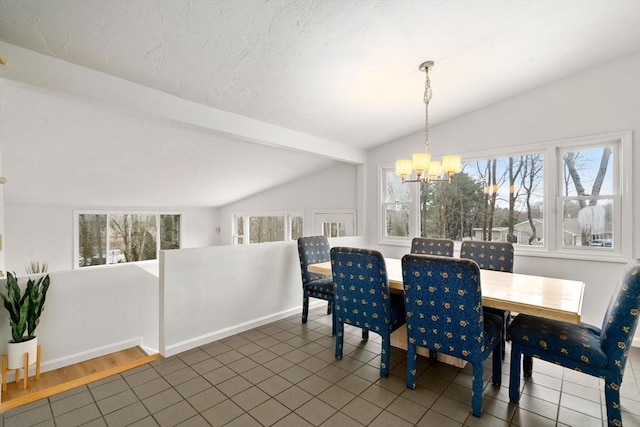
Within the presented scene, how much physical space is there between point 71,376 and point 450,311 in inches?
120

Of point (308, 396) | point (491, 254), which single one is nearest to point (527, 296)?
point (491, 254)

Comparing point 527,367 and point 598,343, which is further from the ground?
point 598,343

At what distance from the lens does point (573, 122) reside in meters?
3.34

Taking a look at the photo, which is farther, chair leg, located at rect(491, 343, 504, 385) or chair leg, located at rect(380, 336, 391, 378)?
chair leg, located at rect(380, 336, 391, 378)

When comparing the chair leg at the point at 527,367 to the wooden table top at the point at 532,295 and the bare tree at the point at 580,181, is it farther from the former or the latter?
the bare tree at the point at 580,181

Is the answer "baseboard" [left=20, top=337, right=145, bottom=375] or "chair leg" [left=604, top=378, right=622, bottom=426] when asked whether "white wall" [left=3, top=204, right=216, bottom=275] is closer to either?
"baseboard" [left=20, top=337, right=145, bottom=375]

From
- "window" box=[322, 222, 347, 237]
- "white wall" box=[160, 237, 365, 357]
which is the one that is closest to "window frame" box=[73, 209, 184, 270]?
"white wall" box=[160, 237, 365, 357]

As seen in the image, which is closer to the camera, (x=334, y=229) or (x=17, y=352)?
(x=17, y=352)

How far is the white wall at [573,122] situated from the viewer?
3070 millimetres

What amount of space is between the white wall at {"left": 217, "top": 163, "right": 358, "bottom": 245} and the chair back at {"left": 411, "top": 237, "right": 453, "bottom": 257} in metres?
1.75

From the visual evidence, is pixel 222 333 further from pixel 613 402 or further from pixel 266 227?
pixel 266 227

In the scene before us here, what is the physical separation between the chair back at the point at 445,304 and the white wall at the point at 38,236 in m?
5.44

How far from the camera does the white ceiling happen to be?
201cm

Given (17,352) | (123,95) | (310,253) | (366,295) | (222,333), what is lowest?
(222,333)
